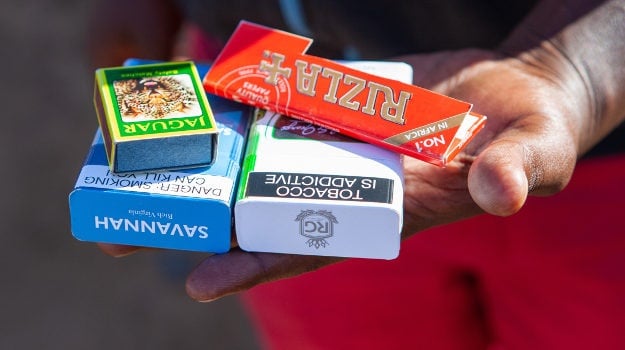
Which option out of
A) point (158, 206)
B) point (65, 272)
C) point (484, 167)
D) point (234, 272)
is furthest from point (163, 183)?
point (65, 272)

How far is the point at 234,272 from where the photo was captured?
1.28 m

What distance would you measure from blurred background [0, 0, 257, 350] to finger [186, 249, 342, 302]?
1157 mm

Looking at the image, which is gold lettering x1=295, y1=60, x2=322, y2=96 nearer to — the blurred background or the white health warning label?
the white health warning label

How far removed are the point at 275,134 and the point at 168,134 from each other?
0.17 m

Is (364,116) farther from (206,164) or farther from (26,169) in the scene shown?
(26,169)

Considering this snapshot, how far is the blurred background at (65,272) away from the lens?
2.51 meters

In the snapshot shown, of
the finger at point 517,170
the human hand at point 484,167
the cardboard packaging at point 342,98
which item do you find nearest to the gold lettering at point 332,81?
the cardboard packaging at point 342,98

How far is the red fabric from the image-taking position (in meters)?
1.56

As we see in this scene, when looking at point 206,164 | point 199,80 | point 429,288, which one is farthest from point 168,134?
point 429,288

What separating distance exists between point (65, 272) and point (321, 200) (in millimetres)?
1573

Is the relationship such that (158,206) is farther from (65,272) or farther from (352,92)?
(65,272)

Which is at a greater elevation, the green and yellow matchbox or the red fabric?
the green and yellow matchbox

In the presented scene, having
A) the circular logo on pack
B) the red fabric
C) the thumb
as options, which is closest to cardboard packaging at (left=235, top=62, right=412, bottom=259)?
the circular logo on pack

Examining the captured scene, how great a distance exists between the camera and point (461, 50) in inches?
60.5
